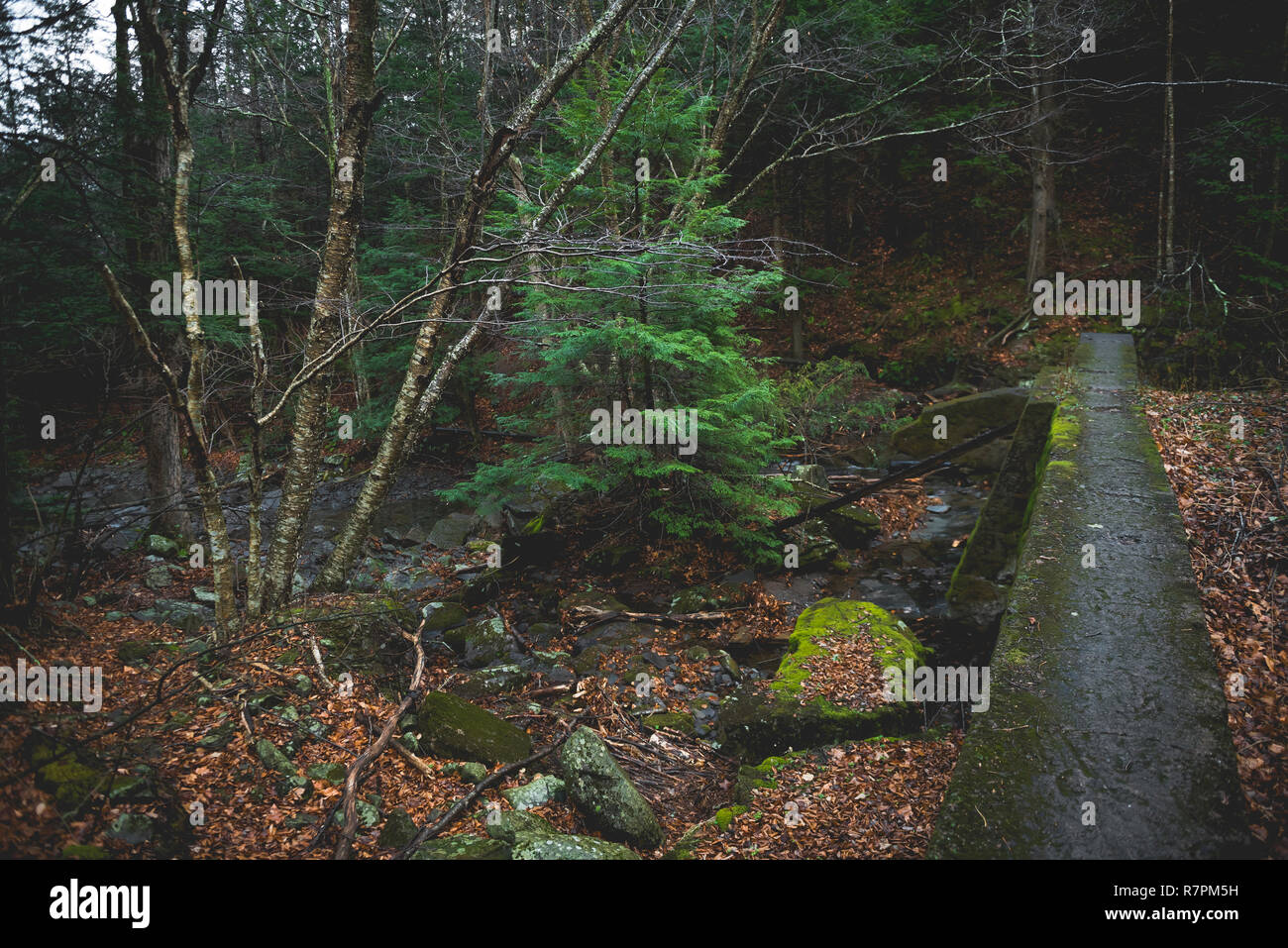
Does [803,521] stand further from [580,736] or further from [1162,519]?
[580,736]

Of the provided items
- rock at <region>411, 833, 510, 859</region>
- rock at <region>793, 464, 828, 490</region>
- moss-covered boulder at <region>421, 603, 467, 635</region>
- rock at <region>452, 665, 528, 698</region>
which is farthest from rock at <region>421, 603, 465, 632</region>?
rock at <region>793, 464, 828, 490</region>

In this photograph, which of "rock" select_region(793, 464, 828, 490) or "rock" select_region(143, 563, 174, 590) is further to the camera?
"rock" select_region(793, 464, 828, 490)

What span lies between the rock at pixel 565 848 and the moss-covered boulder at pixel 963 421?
432 inches

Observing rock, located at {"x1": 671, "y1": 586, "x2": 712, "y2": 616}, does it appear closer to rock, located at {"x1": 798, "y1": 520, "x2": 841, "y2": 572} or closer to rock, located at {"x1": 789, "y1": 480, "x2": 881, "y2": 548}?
rock, located at {"x1": 798, "y1": 520, "x2": 841, "y2": 572}

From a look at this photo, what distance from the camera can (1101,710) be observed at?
10.8 ft

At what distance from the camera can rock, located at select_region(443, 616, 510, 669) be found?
747 cm

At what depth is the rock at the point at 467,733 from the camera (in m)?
5.09

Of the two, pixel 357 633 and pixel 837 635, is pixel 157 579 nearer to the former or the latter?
pixel 357 633

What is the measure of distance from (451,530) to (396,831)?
350 inches

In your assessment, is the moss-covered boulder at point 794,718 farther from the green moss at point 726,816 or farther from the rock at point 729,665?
the rock at point 729,665

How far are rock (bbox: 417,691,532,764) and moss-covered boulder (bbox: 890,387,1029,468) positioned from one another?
34.7 ft

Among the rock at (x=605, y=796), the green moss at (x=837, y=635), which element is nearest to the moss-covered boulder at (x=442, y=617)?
the rock at (x=605, y=796)

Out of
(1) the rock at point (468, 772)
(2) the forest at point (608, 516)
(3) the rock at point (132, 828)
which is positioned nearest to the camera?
(3) the rock at point (132, 828)
